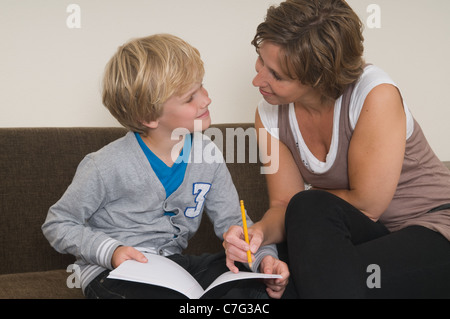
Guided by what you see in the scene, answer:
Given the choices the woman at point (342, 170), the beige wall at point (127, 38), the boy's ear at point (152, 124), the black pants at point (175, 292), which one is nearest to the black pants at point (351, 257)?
the woman at point (342, 170)

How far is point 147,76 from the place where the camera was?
1398 millimetres

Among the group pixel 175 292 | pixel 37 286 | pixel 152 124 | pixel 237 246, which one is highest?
pixel 152 124

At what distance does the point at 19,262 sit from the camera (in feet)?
5.59

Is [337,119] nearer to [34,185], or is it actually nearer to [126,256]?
[126,256]

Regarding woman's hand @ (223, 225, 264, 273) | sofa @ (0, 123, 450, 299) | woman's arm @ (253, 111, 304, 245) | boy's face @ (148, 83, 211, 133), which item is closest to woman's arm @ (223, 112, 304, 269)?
woman's arm @ (253, 111, 304, 245)

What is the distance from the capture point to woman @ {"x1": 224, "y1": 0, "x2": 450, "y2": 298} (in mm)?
1159

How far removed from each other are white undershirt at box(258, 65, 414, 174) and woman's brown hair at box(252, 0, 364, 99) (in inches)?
2.0

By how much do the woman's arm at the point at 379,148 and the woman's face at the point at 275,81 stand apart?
0.65 feet

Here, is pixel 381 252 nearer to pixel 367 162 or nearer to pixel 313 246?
pixel 313 246

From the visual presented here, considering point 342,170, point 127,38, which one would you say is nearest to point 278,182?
point 342,170

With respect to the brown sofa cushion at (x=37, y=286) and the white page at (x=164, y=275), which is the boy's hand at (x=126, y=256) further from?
the brown sofa cushion at (x=37, y=286)

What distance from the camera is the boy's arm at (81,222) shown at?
1.29m

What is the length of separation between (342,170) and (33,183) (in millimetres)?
1008
